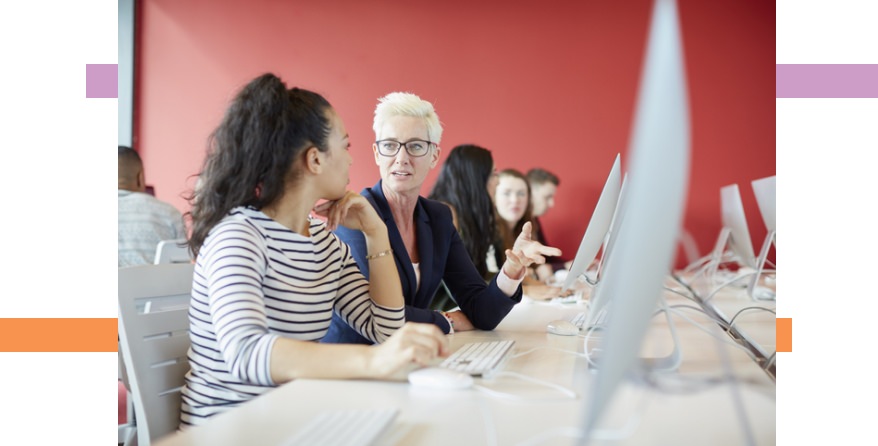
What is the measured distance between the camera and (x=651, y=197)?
400mm

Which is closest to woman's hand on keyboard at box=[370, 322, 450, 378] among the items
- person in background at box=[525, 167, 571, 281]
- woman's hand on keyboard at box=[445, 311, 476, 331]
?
woman's hand on keyboard at box=[445, 311, 476, 331]

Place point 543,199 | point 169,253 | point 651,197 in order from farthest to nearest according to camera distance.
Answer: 1. point 543,199
2. point 169,253
3. point 651,197

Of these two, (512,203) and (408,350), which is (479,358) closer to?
(408,350)

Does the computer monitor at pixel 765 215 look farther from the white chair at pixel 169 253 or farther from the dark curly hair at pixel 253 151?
the white chair at pixel 169 253

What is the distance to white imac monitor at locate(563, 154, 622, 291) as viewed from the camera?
1081 mm

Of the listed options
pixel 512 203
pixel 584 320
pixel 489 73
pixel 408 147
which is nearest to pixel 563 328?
pixel 584 320

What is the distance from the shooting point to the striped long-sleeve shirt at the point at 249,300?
0.83 meters

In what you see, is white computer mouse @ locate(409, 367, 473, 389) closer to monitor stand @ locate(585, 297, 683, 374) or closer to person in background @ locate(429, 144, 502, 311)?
monitor stand @ locate(585, 297, 683, 374)
